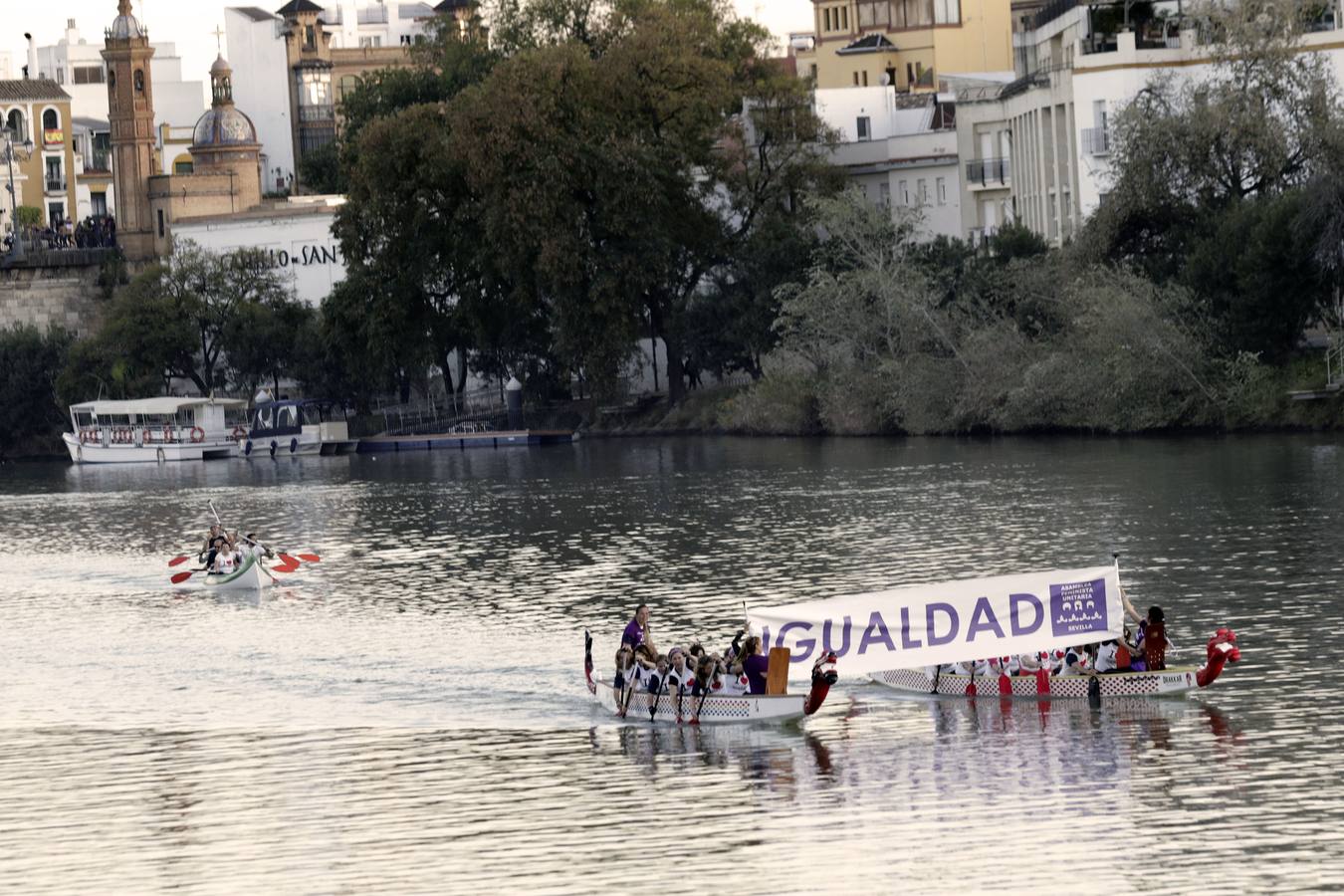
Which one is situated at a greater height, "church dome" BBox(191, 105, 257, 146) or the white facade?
"church dome" BBox(191, 105, 257, 146)

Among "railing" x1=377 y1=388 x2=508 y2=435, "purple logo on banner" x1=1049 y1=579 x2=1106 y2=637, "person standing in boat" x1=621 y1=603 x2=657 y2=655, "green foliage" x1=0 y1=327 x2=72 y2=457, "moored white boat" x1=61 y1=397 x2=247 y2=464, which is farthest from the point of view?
"green foliage" x1=0 y1=327 x2=72 y2=457

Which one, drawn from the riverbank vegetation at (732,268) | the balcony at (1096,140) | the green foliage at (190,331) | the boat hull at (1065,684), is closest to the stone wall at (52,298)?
the riverbank vegetation at (732,268)

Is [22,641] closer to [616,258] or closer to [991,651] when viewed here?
[991,651]

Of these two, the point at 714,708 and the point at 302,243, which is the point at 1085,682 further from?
the point at 302,243

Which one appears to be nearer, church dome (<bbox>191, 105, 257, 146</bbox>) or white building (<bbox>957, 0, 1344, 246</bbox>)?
white building (<bbox>957, 0, 1344, 246</bbox>)

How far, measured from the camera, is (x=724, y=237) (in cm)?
13325

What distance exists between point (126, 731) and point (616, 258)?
8161 centimetres

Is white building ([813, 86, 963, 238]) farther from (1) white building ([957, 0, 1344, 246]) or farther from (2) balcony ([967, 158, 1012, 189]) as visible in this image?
(2) balcony ([967, 158, 1012, 189])

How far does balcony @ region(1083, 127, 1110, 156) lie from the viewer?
113 meters

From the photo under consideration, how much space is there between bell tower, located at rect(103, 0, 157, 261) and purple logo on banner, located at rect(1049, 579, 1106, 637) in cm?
13561

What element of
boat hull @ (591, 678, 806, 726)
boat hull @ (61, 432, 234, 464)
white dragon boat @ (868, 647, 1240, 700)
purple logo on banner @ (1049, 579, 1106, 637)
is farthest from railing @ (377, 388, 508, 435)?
purple logo on banner @ (1049, 579, 1106, 637)

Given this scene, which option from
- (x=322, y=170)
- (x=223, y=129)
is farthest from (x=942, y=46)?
(x=223, y=129)

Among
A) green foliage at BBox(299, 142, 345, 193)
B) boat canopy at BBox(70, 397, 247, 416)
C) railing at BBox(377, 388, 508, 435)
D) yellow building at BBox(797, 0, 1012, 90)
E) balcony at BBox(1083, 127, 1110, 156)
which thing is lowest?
railing at BBox(377, 388, 508, 435)

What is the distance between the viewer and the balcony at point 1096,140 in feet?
371
